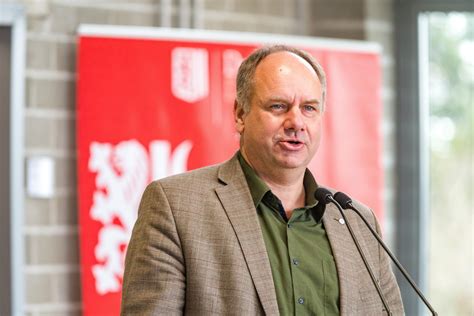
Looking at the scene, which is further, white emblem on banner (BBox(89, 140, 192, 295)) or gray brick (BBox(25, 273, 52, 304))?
gray brick (BBox(25, 273, 52, 304))

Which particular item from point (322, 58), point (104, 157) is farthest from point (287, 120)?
point (322, 58)

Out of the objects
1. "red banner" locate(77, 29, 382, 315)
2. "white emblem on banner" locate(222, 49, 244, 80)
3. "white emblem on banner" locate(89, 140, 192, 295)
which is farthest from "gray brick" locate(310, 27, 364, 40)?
"white emblem on banner" locate(89, 140, 192, 295)

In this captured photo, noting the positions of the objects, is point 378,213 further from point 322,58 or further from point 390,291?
point 390,291

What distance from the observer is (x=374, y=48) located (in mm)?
4402

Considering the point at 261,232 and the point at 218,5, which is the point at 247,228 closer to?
the point at 261,232

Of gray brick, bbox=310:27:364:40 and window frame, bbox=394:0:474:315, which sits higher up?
gray brick, bbox=310:27:364:40

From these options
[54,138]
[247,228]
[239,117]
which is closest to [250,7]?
[54,138]

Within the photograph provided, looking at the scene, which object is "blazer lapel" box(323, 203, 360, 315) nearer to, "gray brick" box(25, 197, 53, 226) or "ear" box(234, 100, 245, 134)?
"ear" box(234, 100, 245, 134)

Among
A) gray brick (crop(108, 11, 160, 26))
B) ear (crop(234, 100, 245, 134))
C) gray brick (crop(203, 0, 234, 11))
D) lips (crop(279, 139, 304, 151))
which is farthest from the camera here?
gray brick (crop(203, 0, 234, 11))

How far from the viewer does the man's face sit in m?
2.09

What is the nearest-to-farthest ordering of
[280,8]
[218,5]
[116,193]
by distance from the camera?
[116,193] < [218,5] < [280,8]

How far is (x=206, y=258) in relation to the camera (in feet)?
6.55

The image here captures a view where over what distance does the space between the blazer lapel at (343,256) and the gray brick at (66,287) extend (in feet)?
6.64

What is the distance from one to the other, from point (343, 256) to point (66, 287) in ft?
6.92
